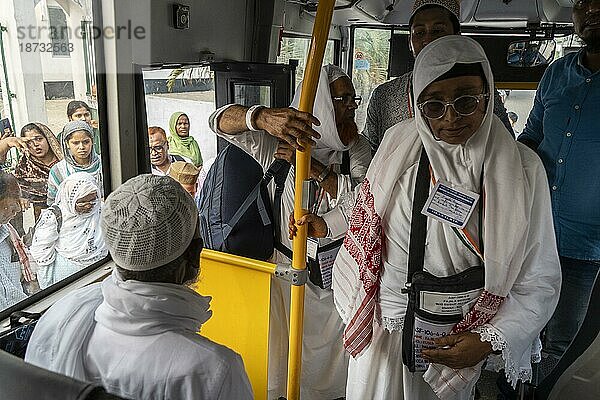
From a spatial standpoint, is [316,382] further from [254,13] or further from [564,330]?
[254,13]

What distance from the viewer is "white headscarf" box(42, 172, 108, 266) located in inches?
77.9

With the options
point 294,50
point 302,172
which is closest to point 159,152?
point 302,172

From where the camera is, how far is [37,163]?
1.83m

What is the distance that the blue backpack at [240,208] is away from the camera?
191 cm

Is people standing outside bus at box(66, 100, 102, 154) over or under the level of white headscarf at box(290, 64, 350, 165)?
under

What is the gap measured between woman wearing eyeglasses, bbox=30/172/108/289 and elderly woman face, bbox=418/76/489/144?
124cm

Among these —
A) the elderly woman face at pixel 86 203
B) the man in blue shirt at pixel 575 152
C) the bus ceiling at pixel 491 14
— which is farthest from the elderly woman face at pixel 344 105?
the bus ceiling at pixel 491 14

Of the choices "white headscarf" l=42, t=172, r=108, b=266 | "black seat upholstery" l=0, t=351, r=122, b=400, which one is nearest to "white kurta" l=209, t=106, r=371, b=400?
"white headscarf" l=42, t=172, r=108, b=266

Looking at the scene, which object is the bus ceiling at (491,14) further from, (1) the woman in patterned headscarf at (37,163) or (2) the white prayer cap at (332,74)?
(1) the woman in patterned headscarf at (37,163)

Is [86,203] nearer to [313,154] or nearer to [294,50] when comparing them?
[313,154]

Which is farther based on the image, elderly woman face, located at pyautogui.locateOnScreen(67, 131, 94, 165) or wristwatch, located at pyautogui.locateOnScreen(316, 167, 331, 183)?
elderly woman face, located at pyautogui.locateOnScreen(67, 131, 94, 165)

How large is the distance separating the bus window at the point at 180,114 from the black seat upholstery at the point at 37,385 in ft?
5.21

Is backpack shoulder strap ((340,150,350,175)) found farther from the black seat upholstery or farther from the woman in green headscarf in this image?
the black seat upholstery

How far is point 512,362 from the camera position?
1429 millimetres
